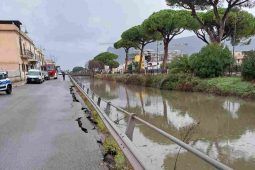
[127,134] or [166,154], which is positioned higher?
[127,134]

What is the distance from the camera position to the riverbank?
28163 mm

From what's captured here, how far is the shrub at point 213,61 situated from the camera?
35781mm

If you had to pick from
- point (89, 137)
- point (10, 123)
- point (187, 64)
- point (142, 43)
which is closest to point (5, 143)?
point (89, 137)

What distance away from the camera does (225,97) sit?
28.8 metres

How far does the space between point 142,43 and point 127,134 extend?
67.7 m

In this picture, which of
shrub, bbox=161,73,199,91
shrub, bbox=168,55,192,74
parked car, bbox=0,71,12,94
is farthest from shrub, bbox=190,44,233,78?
parked car, bbox=0,71,12,94

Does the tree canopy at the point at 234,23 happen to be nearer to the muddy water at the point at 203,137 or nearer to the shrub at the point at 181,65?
the shrub at the point at 181,65

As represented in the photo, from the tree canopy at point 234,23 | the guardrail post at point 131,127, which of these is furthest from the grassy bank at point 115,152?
the tree canopy at point 234,23

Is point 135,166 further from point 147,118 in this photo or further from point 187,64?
point 187,64

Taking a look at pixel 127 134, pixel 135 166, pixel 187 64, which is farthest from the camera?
pixel 187 64

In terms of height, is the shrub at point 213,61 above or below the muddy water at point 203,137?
above

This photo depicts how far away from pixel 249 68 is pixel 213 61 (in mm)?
6698

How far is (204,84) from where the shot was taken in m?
34.2

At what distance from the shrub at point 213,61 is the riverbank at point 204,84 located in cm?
101
